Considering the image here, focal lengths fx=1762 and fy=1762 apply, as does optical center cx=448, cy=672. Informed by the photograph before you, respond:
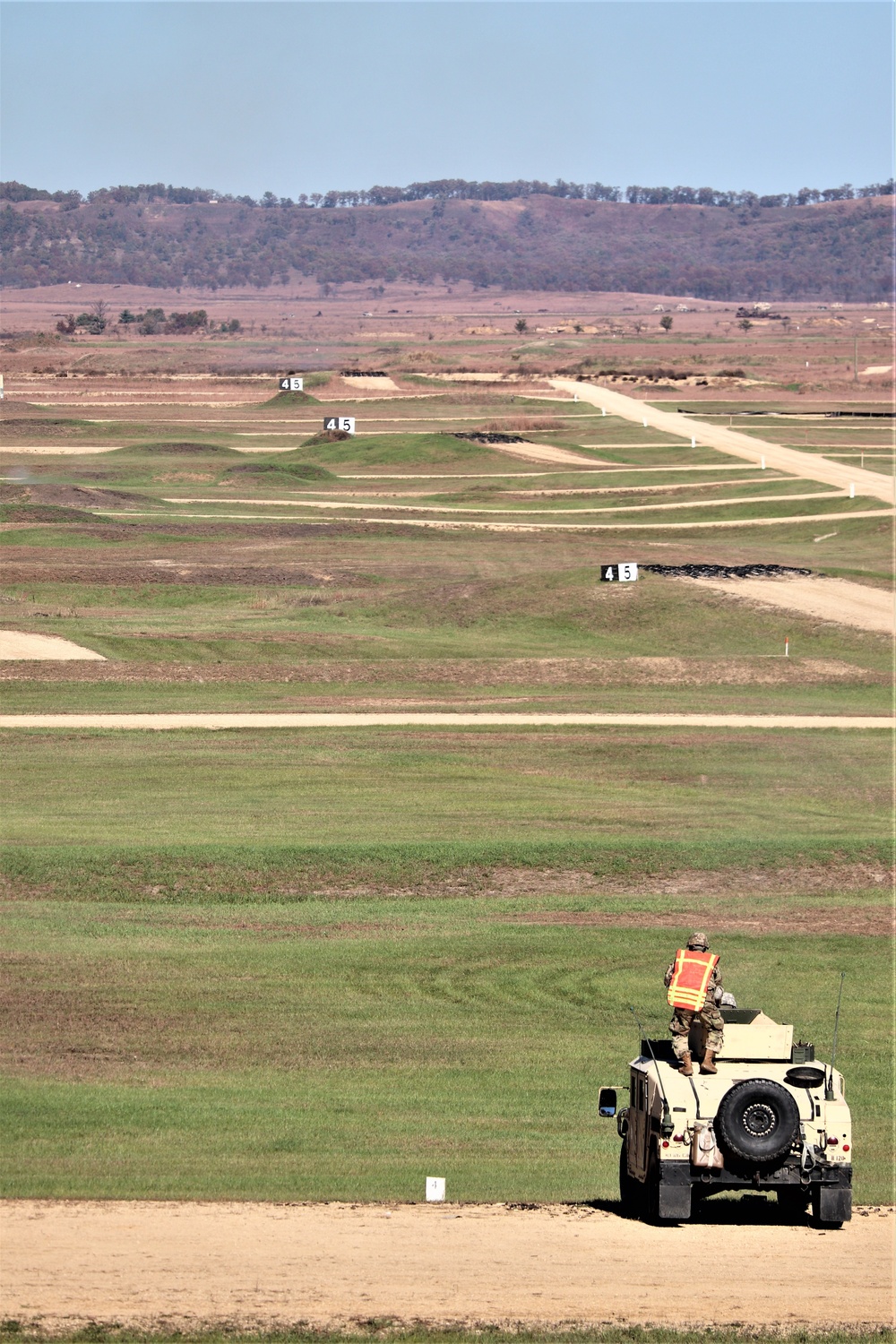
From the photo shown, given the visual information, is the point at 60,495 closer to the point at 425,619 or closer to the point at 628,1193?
the point at 425,619

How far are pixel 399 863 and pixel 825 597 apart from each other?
102 ft

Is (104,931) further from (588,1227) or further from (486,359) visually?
(486,359)

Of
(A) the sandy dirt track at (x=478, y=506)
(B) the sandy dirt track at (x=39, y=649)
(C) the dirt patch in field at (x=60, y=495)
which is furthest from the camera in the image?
(A) the sandy dirt track at (x=478, y=506)

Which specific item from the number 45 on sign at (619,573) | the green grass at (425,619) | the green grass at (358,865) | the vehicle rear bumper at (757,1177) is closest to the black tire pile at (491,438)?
the green grass at (425,619)

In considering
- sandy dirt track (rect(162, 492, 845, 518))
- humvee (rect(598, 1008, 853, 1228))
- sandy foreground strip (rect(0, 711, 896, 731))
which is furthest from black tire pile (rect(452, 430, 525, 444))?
humvee (rect(598, 1008, 853, 1228))

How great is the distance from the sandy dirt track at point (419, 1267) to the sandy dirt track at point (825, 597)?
38218mm

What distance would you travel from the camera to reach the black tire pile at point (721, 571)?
5856cm

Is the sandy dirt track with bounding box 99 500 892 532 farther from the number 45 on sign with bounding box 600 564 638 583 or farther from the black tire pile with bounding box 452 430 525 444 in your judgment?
the black tire pile with bounding box 452 430 525 444

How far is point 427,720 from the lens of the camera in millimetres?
39062

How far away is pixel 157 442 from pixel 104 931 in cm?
7647

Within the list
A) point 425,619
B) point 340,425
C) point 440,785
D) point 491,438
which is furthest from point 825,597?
point 340,425

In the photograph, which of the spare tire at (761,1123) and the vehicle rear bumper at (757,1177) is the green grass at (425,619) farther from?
the spare tire at (761,1123)

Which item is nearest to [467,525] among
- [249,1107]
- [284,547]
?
[284,547]

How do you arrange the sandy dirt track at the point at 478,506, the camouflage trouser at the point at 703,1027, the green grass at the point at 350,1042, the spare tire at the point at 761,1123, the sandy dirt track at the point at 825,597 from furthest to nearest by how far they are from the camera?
1. the sandy dirt track at the point at 478,506
2. the sandy dirt track at the point at 825,597
3. the green grass at the point at 350,1042
4. the camouflage trouser at the point at 703,1027
5. the spare tire at the point at 761,1123
